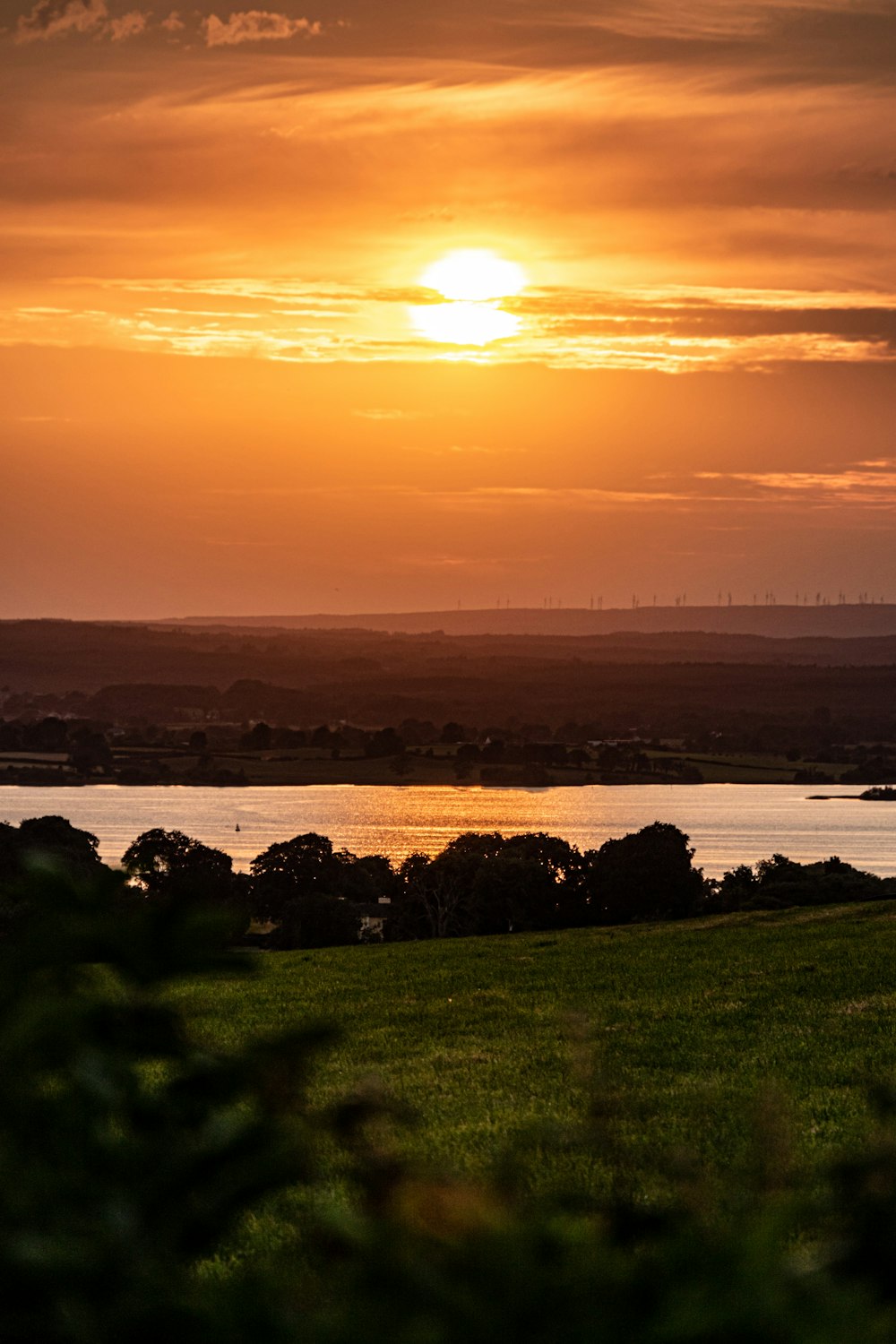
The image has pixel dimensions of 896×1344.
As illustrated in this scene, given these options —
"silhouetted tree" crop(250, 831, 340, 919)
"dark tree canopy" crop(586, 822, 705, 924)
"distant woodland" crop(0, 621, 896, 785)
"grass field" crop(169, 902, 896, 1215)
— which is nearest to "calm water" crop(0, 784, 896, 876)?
"distant woodland" crop(0, 621, 896, 785)

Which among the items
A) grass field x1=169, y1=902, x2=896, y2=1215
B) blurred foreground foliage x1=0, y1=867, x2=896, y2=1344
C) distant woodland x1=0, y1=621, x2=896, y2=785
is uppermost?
distant woodland x1=0, y1=621, x2=896, y2=785

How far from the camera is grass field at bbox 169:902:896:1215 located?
27.7 feet

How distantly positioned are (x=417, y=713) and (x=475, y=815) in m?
54.8

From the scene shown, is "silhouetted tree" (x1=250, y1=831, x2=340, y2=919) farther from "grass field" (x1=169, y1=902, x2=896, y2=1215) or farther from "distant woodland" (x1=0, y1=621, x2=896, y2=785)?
"distant woodland" (x1=0, y1=621, x2=896, y2=785)

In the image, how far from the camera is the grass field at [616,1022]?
8.45 m

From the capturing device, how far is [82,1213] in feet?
3.79

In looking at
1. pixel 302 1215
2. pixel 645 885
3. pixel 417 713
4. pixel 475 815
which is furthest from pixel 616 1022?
pixel 417 713

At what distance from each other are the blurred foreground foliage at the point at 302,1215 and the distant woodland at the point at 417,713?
92.9 meters

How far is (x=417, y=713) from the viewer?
419 feet

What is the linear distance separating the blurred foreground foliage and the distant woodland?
92.9 meters

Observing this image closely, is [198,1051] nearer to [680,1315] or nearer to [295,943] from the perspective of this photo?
[680,1315]

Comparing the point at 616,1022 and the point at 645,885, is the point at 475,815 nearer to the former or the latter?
the point at 645,885

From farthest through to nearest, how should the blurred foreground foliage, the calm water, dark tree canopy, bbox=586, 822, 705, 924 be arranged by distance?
the calm water → dark tree canopy, bbox=586, 822, 705, 924 → the blurred foreground foliage

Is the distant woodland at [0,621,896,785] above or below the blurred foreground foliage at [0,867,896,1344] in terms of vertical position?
above
